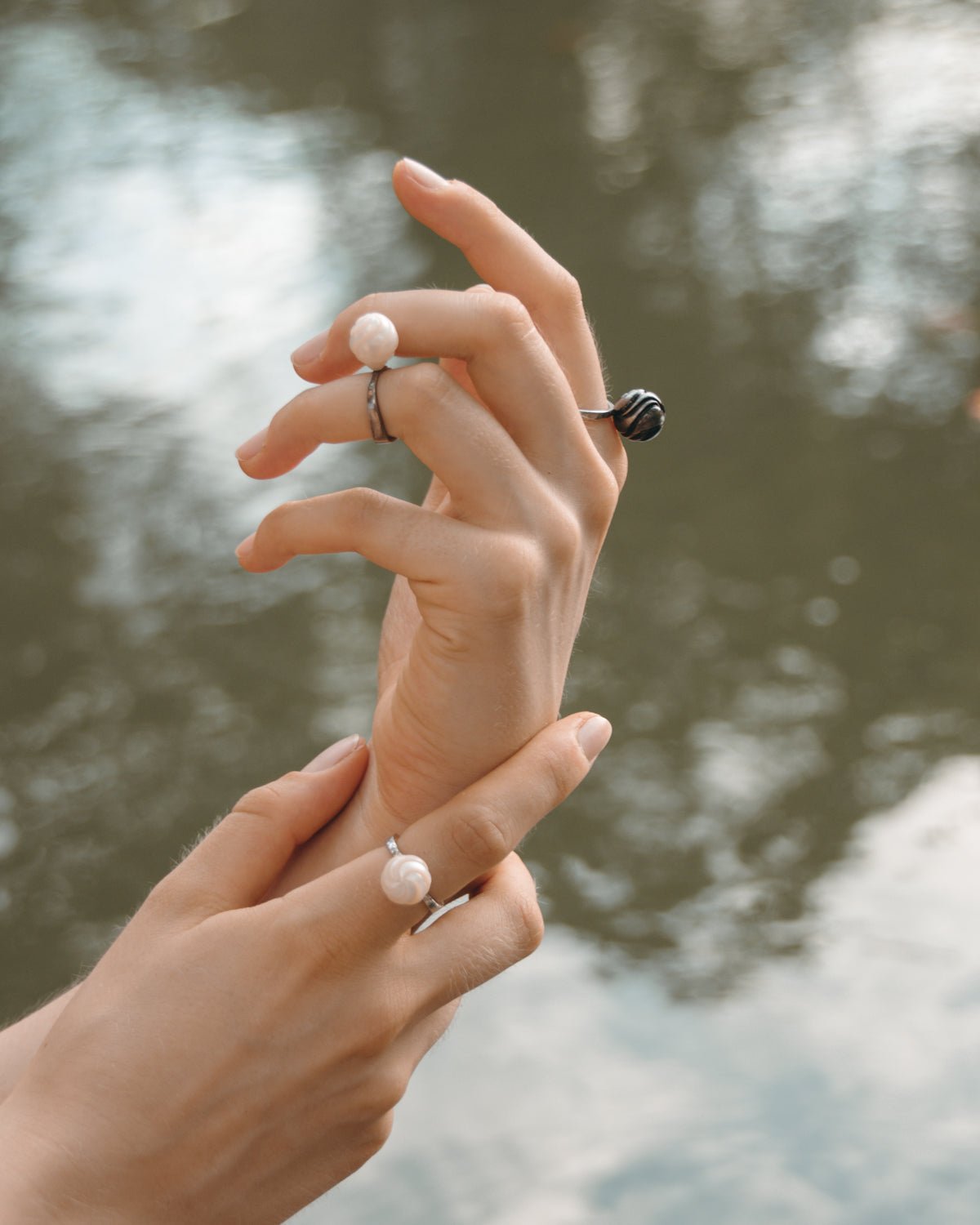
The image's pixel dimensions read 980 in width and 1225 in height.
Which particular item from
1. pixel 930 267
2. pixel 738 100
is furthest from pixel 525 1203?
pixel 738 100

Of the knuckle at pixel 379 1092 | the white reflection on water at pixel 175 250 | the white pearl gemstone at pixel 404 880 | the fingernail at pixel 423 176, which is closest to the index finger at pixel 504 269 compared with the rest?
the fingernail at pixel 423 176

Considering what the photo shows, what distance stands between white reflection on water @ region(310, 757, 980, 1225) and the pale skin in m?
0.34

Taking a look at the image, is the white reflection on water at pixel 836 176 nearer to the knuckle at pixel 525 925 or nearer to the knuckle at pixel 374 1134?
the knuckle at pixel 525 925

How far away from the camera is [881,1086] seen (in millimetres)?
1177

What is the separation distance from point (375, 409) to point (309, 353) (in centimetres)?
11

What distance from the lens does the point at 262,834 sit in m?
0.96

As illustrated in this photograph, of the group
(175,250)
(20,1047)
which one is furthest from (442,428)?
(175,250)

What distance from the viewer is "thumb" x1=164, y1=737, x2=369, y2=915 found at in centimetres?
92

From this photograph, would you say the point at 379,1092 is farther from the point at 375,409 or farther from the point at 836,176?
the point at 836,176

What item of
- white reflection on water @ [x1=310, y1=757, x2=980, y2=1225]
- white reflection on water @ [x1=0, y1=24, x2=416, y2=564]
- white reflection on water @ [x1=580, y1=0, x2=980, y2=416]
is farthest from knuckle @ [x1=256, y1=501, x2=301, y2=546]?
white reflection on water @ [x1=580, y1=0, x2=980, y2=416]

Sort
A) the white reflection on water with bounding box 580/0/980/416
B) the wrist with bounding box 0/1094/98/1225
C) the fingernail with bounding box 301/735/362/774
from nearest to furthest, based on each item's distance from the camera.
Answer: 1. the wrist with bounding box 0/1094/98/1225
2. the fingernail with bounding box 301/735/362/774
3. the white reflection on water with bounding box 580/0/980/416

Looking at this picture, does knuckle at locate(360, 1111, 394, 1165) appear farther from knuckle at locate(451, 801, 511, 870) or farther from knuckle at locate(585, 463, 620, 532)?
knuckle at locate(585, 463, 620, 532)

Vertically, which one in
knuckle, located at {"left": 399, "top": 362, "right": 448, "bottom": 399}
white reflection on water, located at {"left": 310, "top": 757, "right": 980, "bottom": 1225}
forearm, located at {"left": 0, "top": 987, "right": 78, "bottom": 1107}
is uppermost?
knuckle, located at {"left": 399, "top": 362, "right": 448, "bottom": 399}

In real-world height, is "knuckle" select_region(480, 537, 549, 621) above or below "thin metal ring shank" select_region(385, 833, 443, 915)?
above
